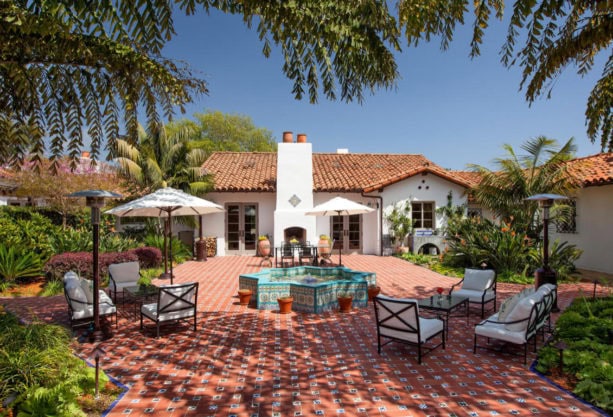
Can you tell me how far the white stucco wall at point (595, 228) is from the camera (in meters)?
13.2

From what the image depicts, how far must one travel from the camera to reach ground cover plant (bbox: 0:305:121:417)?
3848 millimetres

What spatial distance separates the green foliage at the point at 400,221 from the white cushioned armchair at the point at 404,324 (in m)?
12.0

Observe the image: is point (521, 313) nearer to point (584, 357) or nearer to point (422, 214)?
point (584, 357)

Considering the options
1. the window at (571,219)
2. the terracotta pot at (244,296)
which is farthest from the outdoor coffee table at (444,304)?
the window at (571,219)

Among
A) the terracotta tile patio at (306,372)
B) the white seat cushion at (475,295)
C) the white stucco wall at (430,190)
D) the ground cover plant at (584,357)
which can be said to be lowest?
the terracotta tile patio at (306,372)

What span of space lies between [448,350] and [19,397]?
597cm

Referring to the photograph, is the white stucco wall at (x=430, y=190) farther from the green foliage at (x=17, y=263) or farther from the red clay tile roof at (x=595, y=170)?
the green foliage at (x=17, y=263)

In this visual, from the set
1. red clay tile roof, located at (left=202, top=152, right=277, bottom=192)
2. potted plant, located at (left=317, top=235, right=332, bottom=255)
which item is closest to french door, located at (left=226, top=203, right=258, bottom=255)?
red clay tile roof, located at (left=202, top=152, right=277, bottom=192)

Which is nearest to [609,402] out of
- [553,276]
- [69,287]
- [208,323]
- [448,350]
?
[448,350]

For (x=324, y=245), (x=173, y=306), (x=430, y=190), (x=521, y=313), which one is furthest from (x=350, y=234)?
(x=521, y=313)

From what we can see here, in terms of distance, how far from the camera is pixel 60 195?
54.3 ft

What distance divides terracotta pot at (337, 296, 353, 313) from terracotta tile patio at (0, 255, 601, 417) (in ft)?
0.90

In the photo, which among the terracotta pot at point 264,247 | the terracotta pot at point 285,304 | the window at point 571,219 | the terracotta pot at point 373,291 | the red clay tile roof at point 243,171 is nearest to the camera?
the terracotta pot at point 285,304

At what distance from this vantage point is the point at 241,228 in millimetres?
18859
